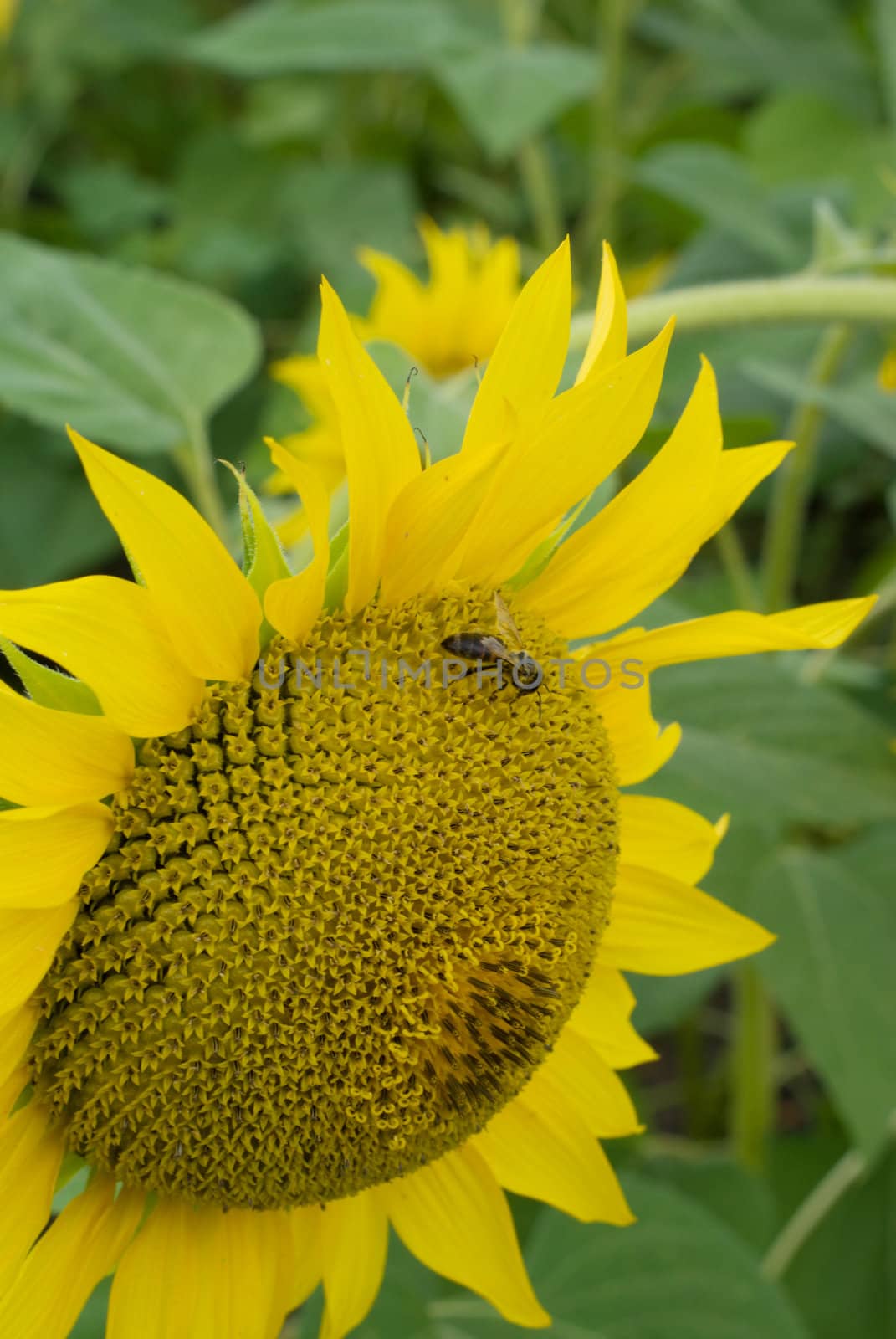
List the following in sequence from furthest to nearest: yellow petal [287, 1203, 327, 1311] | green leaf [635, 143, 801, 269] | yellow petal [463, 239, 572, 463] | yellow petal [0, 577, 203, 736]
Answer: green leaf [635, 143, 801, 269] → yellow petal [287, 1203, 327, 1311] → yellow petal [463, 239, 572, 463] → yellow petal [0, 577, 203, 736]

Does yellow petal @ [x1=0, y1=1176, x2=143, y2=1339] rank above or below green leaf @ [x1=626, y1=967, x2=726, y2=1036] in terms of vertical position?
below

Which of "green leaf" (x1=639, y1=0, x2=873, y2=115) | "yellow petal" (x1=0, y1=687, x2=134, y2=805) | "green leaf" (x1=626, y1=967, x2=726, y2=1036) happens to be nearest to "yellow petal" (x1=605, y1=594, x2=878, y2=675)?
"yellow petal" (x1=0, y1=687, x2=134, y2=805)

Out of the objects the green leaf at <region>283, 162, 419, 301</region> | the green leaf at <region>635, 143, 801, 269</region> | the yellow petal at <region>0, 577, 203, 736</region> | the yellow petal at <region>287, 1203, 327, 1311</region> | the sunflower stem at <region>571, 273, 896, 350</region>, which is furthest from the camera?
the green leaf at <region>283, 162, 419, 301</region>

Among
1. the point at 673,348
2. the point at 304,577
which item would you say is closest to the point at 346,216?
the point at 673,348

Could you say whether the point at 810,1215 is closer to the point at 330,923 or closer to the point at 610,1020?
the point at 610,1020

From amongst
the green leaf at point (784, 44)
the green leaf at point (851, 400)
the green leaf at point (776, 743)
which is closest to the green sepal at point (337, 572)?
the green leaf at point (776, 743)

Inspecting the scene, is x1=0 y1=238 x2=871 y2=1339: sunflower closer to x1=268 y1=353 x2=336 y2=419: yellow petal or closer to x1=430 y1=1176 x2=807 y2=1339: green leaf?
x1=430 y1=1176 x2=807 y2=1339: green leaf
